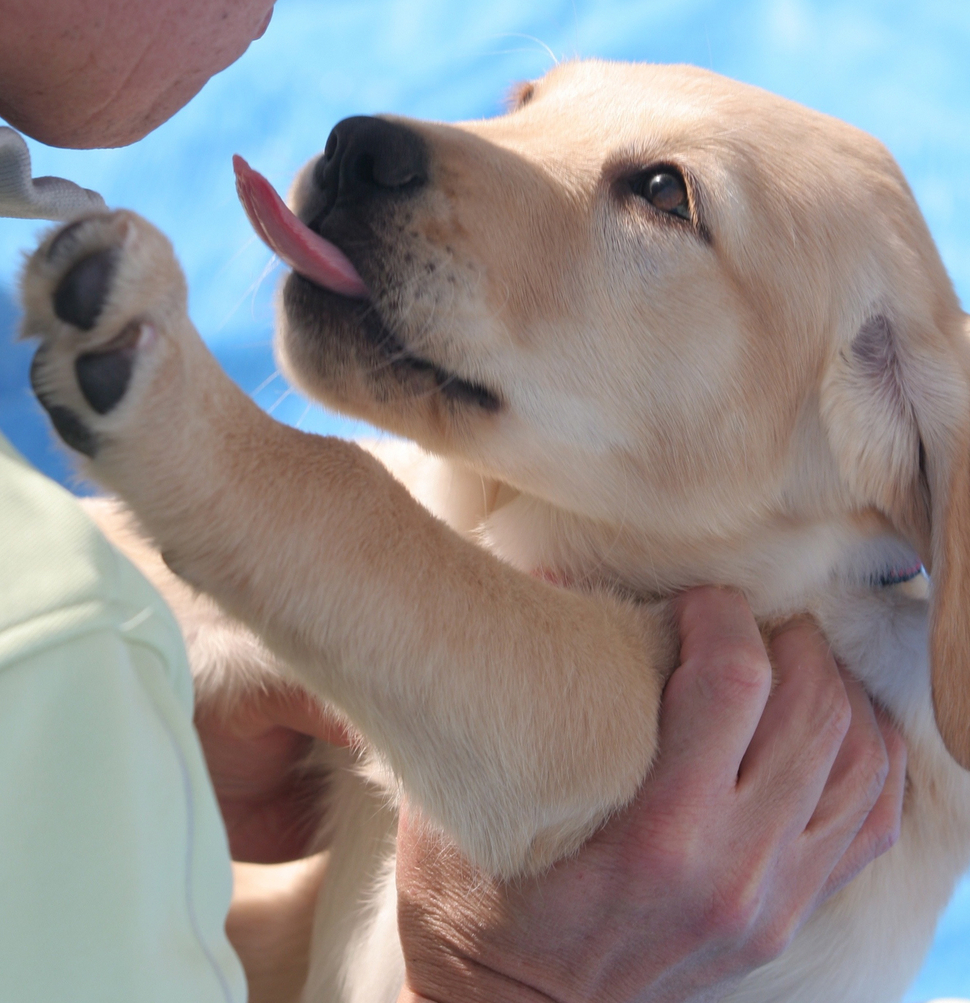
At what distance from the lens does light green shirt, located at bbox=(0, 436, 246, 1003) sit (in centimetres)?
74

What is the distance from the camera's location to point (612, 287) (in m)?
1.71

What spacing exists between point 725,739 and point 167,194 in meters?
3.04

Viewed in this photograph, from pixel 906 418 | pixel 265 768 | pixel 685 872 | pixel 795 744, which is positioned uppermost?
pixel 906 418

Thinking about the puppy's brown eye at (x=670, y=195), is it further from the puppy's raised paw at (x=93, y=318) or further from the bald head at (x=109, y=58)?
the puppy's raised paw at (x=93, y=318)

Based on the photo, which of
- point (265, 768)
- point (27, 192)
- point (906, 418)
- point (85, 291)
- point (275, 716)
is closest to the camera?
point (85, 291)

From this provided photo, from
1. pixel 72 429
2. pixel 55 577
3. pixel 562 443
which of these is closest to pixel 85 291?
pixel 72 429

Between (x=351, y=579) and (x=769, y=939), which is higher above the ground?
(x=351, y=579)

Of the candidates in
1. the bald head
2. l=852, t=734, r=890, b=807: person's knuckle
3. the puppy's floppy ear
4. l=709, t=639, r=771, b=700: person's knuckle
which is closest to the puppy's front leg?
l=709, t=639, r=771, b=700: person's knuckle

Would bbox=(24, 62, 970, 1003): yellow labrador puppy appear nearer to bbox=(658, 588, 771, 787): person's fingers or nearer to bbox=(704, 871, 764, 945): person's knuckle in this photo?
bbox=(658, 588, 771, 787): person's fingers

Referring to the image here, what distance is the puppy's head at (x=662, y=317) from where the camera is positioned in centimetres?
156

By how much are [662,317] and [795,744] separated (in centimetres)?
74

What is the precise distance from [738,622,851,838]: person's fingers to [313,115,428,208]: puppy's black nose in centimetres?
103

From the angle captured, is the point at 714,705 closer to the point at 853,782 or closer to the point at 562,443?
the point at 853,782

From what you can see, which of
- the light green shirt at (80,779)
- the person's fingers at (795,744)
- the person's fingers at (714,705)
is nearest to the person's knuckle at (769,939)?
the person's fingers at (795,744)
